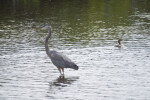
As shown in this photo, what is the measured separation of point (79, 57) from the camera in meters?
21.0

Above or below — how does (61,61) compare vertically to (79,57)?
above

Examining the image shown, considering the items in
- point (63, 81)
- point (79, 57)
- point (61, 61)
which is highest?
point (61, 61)

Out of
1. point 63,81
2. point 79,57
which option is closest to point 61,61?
point 63,81

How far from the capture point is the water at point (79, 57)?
15219 millimetres

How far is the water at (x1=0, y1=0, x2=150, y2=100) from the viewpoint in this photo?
15.2 meters

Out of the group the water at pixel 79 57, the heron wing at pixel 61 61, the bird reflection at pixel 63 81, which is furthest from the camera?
the heron wing at pixel 61 61

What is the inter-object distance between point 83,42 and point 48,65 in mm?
6415

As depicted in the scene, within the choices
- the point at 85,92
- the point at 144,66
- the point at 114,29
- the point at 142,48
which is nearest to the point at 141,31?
the point at 114,29

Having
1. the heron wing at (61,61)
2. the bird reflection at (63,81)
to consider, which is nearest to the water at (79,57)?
the bird reflection at (63,81)

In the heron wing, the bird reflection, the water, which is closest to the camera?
the water

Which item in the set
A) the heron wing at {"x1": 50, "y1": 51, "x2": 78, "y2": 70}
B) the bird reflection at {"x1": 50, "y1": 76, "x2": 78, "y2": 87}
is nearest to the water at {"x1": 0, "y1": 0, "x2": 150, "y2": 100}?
the bird reflection at {"x1": 50, "y1": 76, "x2": 78, "y2": 87}

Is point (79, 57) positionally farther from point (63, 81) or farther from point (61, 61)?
point (63, 81)

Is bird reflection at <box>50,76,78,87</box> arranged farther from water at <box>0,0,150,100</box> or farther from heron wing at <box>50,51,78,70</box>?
heron wing at <box>50,51,78,70</box>

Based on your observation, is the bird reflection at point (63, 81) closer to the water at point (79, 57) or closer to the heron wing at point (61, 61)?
the water at point (79, 57)
